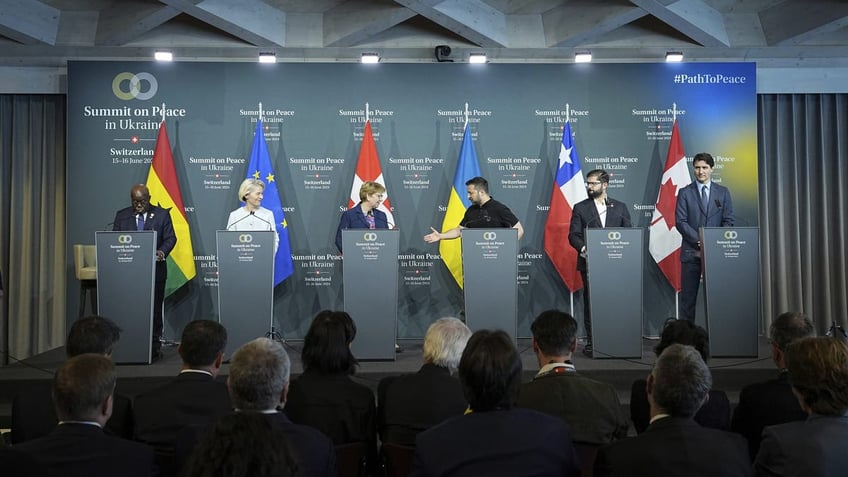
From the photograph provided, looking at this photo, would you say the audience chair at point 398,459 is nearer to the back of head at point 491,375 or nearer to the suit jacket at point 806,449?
the back of head at point 491,375

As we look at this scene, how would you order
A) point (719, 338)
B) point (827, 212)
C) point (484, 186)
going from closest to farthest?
point (719, 338) < point (484, 186) < point (827, 212)

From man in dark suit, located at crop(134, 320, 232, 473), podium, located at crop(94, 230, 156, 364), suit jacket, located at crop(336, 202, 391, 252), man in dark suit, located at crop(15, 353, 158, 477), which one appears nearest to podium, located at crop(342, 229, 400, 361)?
suit jacket, located at crop(336, 202, 391, 252)

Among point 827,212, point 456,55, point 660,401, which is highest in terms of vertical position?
point 456,55

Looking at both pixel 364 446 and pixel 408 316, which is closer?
pixel 364 446

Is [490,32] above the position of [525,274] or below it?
above

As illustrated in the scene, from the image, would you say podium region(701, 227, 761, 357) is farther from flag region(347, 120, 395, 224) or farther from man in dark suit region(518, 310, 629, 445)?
man in dark suit region(518, 310, 629, 445)

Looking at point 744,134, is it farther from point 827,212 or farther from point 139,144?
point 139,144

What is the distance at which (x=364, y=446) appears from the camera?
9.29 feet

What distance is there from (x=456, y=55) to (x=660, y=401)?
6230 millimetres

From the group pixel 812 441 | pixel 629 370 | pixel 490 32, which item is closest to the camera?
pixel 812 441

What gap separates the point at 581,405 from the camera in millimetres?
2834

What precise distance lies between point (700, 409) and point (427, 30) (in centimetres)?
565

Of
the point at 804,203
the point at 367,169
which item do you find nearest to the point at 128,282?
the point at 367,169

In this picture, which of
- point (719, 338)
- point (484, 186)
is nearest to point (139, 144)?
point (484, 186)
